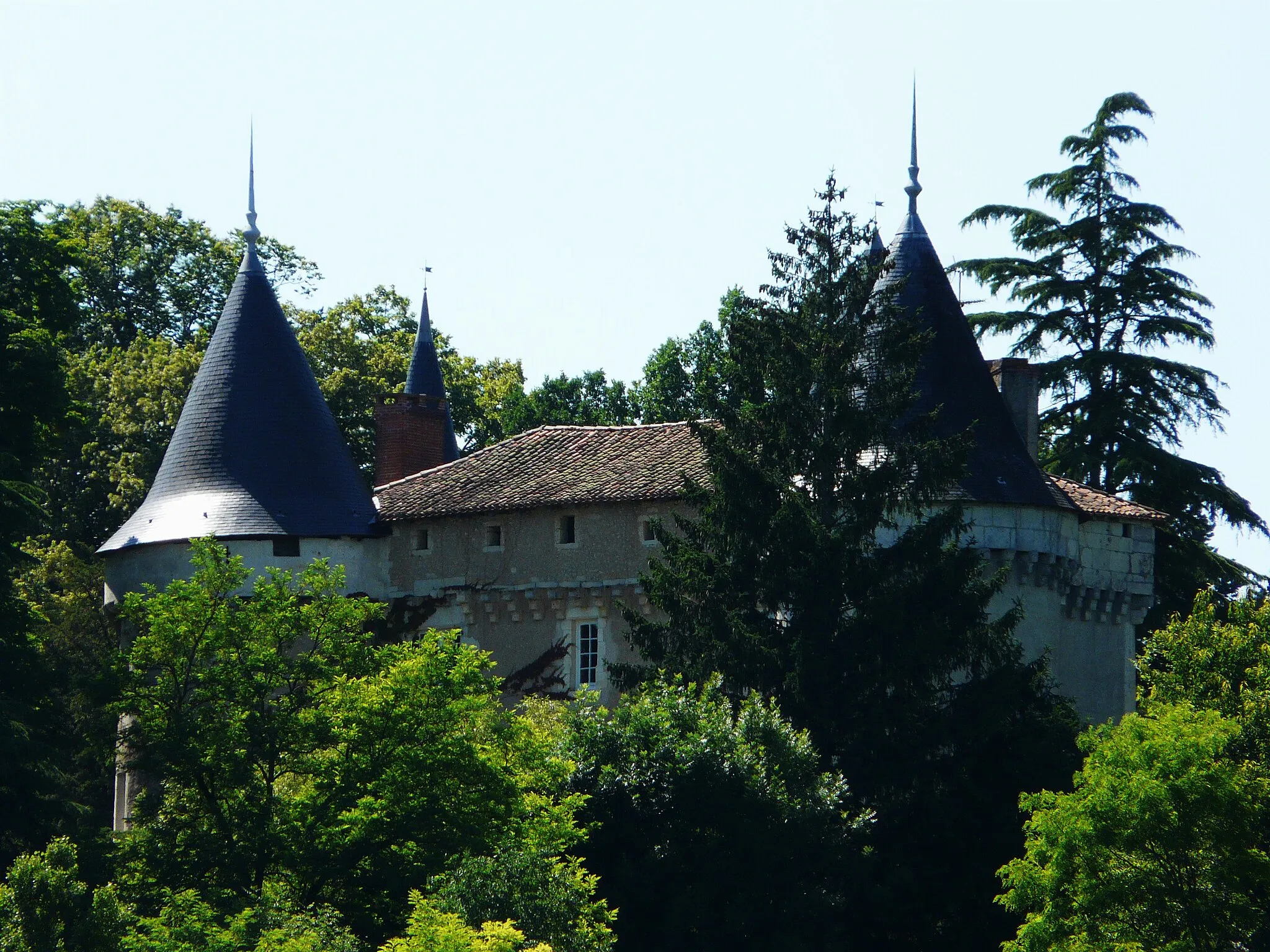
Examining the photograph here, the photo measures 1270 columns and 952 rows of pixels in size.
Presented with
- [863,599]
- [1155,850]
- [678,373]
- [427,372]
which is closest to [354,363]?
[427,372]

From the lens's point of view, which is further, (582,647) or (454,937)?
(582,647)

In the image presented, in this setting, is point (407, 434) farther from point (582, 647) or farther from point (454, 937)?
point (454, 937)

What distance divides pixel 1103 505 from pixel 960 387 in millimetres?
3352

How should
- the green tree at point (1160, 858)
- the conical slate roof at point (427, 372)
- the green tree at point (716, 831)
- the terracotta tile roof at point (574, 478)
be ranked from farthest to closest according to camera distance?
the conical slate roof at point (427, 372)
the terracotta tile roof at point (574, 478)
the green tree at point (716, 831)
the green tree at point (1160, 858)

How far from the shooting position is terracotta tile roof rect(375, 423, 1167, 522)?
35.9m

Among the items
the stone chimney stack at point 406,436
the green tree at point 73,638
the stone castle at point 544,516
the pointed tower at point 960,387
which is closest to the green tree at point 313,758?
the green tree at point 73,638

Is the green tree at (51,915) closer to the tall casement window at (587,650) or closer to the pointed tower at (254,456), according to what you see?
the tall casement window at (587,650)

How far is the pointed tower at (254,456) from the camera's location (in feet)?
121

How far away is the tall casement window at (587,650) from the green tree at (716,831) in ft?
25.1

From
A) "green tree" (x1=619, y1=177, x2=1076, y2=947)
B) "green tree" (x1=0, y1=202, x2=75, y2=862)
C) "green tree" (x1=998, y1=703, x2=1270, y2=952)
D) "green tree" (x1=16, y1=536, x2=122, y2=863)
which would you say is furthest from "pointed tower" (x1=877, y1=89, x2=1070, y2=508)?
"green tree" (x1=16, y1=536, x2=122, y2=863)

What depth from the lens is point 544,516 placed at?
3650cm

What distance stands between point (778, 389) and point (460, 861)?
9.23m

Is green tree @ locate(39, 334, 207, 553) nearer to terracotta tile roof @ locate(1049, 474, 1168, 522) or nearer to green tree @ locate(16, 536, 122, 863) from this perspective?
green tree @ locate(16, 536, 122, 863)

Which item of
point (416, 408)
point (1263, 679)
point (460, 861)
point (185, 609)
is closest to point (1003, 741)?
point (1263, 679)
